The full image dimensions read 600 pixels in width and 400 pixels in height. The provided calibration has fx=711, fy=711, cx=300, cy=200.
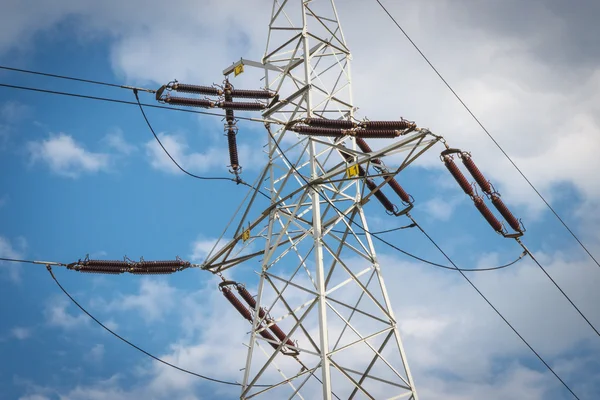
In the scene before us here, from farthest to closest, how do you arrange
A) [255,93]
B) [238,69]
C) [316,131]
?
[238,69] < [255,93] < [316,131]

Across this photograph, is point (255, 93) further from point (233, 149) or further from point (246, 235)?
point (246, 235)

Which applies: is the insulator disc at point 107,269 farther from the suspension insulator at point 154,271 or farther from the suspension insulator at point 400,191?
the suspension insulator at point 400,191

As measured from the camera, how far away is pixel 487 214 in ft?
78.5

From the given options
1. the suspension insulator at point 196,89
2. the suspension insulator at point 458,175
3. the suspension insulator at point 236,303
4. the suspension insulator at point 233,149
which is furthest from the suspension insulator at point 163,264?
the suspension insulator at point 458,175

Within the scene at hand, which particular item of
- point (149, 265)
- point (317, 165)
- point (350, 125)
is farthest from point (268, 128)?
point (149, 265)

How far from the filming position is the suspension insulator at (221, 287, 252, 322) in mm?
27156

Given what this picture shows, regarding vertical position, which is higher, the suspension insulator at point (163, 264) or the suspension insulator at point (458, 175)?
the suspension insulator at point (163, 264)

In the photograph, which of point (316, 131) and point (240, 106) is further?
point (240, 106)

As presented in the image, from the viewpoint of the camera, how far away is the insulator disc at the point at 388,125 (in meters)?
21.3

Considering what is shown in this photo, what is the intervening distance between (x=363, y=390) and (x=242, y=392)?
153 inches

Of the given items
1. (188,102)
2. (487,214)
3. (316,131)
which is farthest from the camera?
(188,102)

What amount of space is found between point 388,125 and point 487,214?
5.07m

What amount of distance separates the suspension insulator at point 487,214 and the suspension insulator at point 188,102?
32.0 feet

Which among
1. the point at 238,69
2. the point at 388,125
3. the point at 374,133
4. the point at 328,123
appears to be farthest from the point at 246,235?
the point at 238,69
